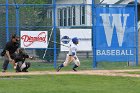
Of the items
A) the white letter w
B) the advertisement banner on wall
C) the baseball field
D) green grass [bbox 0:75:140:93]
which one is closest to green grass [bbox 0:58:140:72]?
the advertisement banner on wall

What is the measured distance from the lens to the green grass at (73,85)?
14.2m

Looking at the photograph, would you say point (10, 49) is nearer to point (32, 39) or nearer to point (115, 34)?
point (32, 39)

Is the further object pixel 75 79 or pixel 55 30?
pixel 55 30

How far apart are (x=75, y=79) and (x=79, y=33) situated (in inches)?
322

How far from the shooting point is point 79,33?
85.2 ft

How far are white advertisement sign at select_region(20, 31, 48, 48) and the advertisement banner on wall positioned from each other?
281 cm

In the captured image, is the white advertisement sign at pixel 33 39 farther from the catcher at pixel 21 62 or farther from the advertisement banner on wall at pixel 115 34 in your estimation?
the catcher at pixel 21 62

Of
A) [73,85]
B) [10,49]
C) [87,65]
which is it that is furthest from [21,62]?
[73,85]

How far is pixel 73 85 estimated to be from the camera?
15.7m

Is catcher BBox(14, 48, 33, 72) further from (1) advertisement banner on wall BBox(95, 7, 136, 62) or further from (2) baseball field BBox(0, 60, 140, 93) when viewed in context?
(1) advertisement banner on wall BBox(95, 7, 136, 62)

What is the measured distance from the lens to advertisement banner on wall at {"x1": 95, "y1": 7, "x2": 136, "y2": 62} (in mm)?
26234

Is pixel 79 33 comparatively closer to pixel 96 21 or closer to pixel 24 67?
pixel 96 21

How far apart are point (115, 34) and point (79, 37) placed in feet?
Result: 6.44

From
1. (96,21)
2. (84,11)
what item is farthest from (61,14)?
(96,21)
